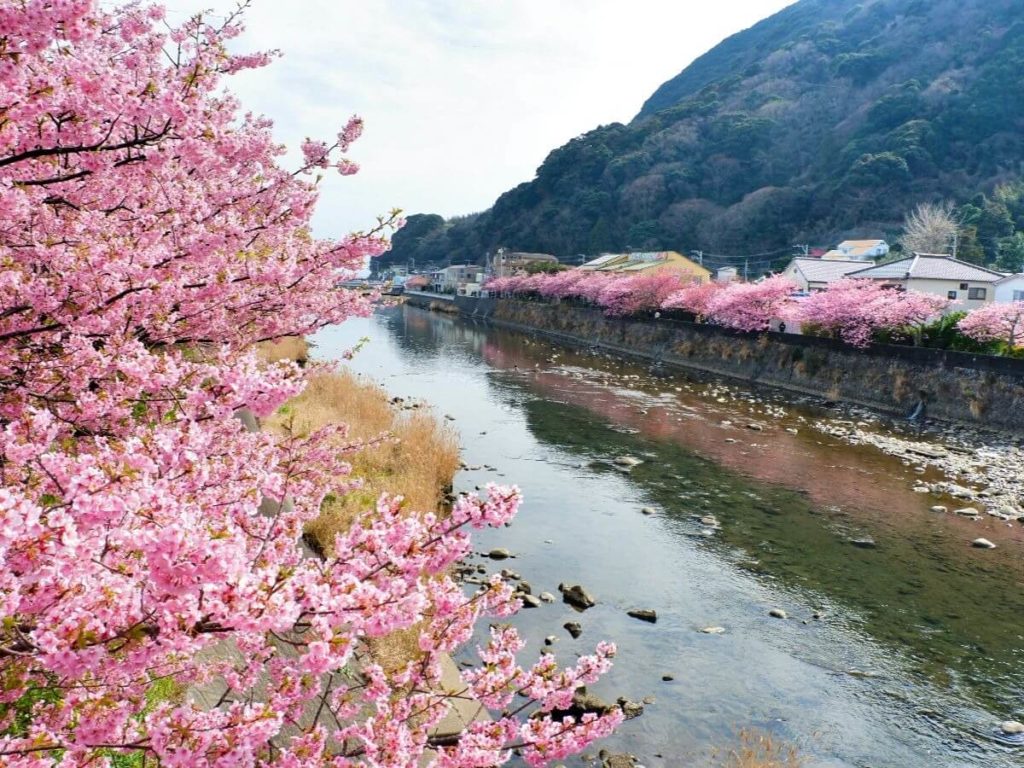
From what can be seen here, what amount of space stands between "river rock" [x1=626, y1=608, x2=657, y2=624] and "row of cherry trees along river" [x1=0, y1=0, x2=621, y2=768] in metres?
6.07

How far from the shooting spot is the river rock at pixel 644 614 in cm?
1185

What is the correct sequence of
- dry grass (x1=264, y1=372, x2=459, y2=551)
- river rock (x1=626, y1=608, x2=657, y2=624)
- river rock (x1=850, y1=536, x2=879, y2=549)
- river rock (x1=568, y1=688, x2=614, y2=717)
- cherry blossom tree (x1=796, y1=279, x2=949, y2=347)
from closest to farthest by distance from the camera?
river rock (x1=568, y1=688, x2=614, y2=717) → river rock (x1=626, y1=608, x2=657, y2=624) → dry grass (x1=264, y1=372, x2=459, y2=551) → river rock (x1=850, y1=536, x2=879, y2=549) → cherry blossom tree (x1=796, y1=279, x2=949, y2=347)

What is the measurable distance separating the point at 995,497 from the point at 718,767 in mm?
15559

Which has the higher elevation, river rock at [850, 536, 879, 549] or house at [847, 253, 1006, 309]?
house at [847, 253, 1006, 309]

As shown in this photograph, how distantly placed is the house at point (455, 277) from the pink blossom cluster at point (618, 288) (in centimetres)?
6072

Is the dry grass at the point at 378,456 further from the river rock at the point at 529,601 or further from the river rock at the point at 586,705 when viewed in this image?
the river rock at the point at 529,601

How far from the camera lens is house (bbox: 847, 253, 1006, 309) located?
41.1 metres

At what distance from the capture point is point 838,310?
3681 cm

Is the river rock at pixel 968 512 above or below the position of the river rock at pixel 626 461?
above

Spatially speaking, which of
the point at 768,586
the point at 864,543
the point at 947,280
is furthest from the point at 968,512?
the point at 947,280

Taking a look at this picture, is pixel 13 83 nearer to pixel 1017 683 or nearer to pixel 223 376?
pixel 223 376

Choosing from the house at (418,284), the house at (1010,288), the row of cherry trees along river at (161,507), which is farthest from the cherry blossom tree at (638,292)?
the house at (418,284)

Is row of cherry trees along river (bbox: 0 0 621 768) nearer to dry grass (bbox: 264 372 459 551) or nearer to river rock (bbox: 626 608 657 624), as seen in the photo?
dry grass (bbox: 264 372 459 551)

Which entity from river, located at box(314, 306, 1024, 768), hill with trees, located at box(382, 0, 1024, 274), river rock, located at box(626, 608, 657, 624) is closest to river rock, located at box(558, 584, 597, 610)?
river, located at box(314, 306, 1024, 768)
